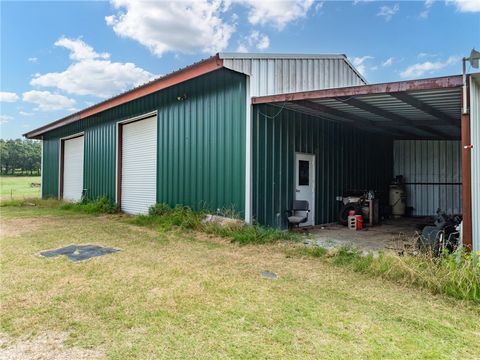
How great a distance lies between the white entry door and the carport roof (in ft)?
3.70

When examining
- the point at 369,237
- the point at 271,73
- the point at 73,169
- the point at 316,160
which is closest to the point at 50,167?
the point at 73,169

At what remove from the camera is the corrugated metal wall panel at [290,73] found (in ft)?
22.2

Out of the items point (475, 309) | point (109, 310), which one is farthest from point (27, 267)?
point (475, 309)

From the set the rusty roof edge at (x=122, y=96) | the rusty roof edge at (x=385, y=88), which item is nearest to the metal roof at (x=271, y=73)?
the rusty roof edge at (x=122, y=96)

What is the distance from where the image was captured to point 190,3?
30.6ft

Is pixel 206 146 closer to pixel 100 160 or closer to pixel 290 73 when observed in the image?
pixel 290 73

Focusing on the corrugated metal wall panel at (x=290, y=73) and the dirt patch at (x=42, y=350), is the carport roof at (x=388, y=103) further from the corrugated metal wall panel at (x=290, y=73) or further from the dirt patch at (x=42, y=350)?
the dirt patch at (x=42, y=350)

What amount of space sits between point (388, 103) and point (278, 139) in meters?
2.33

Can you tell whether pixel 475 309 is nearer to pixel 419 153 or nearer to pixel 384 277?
pixel 384 277

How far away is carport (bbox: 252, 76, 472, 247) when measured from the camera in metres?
5.08

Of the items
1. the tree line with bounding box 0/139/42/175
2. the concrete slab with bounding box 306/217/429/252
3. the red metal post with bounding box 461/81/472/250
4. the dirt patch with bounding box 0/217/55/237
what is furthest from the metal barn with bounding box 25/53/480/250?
the tree line with bounding box 0/139/42/175

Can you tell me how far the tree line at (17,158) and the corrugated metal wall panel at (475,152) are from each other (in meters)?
61.3

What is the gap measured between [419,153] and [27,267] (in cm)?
1201

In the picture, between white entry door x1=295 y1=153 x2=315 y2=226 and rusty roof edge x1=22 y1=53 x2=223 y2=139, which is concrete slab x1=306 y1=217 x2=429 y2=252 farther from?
rusty roof edge x1=22 y1=53 x2=223 y2=139
